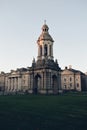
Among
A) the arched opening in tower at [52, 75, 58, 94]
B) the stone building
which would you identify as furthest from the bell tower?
the stone building

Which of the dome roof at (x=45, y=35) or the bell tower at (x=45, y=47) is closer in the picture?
the bell tower at (x=45, y=47)

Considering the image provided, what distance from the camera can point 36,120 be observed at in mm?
15664

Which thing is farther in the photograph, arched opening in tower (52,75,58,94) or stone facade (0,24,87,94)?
arched opening in tower (52,75,58,94)

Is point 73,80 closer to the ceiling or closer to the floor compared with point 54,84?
closer to the ceiling

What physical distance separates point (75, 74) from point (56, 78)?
43.7 metres

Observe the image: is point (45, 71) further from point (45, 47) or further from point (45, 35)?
point (45, 35)

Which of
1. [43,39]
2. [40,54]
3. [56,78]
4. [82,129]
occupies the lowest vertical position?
[82,129]

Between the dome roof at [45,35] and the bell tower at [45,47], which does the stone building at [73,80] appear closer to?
the bell tower at [45,47]

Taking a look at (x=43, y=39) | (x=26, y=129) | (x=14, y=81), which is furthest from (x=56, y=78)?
(x=26, y=129)

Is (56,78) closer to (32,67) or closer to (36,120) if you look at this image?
(32,67)

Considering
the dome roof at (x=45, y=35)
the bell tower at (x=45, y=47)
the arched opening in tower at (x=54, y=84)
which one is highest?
the dome roof at (x=45, y=35)

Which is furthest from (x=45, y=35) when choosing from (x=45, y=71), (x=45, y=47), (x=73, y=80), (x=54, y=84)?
(x=73, y=80)

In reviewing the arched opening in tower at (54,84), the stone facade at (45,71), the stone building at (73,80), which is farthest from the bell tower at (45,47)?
the stone building at (73,80)

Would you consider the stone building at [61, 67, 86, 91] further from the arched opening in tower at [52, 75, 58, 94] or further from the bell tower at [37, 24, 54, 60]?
the bell tower at [37, 24, 54, 60]
